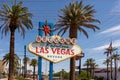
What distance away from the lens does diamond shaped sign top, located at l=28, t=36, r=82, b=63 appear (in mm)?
25250

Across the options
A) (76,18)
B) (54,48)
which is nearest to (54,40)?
(54,48)

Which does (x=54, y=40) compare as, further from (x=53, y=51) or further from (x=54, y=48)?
(x=53, y=51)

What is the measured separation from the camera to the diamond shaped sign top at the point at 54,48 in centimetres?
2525

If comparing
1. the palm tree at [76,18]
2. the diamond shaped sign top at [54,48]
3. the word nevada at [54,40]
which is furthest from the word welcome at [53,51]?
the palm tree at [76,18]

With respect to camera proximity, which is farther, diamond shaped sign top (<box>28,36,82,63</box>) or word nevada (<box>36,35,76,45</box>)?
→ word nevada (<box>36,35,76,45</box>)

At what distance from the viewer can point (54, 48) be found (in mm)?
25531

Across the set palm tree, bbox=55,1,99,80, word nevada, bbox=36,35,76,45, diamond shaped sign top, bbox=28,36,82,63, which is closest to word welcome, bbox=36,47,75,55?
diamond shaped sign top, bbox=28,36,82,63

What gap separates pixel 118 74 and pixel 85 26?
102 meters

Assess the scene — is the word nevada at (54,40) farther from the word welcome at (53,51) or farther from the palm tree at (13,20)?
the palm tree at (13,20)

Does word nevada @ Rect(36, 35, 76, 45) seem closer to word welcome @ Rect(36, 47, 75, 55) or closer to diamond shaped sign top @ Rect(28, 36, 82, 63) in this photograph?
diamond shaped sign top @ Rect(28, 36, 82, 63)

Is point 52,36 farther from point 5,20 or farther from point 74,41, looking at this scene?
point 5,20

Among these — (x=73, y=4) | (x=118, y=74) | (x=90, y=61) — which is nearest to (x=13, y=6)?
(x=73, y=4)

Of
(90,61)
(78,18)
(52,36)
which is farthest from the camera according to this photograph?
(90,61)

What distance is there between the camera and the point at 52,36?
85.7 feet
